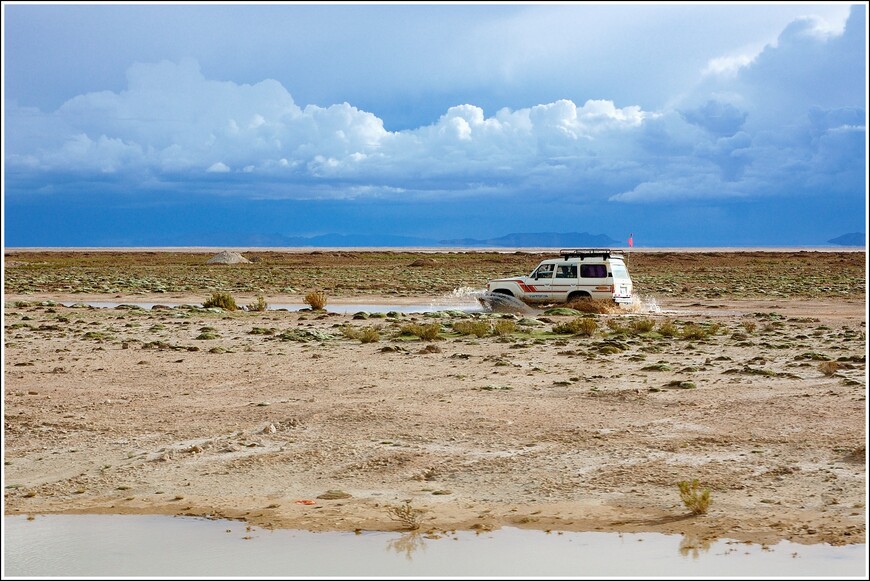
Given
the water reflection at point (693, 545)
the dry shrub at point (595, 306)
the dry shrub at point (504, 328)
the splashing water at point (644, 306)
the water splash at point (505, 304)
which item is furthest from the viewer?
the splashing water at point (644, 306)

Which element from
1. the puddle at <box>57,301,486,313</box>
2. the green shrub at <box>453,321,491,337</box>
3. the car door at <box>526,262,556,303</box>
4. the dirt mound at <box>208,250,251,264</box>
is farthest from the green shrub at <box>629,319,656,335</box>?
the dirt mound at <box>208,250,251,264</box>

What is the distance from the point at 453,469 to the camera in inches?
389

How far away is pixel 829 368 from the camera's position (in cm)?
1555

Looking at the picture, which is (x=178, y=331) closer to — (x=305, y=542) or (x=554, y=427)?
(x=554, y=427)

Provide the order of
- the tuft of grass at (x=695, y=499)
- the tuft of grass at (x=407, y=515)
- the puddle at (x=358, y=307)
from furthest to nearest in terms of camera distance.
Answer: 1. the puddle at (x=358, y=307)
2. the tuft of grass at (x=695, y=499)
3. the tuft of grass at (x=407, y=515)

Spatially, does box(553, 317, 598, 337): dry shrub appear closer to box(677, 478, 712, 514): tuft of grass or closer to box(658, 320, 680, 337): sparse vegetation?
box(658, 320, 680, 337): sparse vegetation

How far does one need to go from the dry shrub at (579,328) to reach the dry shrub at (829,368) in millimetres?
6923

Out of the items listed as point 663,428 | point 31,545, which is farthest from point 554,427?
point 31,545

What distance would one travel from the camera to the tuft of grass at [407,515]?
8086 millimetres

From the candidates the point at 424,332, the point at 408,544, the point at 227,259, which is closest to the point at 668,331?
the point at 424,332

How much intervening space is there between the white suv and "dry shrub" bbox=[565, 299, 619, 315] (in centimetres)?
20

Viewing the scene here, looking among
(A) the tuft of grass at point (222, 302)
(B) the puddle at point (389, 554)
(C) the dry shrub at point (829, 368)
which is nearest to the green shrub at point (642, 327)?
(C) the dry shrub at point (829, 368)

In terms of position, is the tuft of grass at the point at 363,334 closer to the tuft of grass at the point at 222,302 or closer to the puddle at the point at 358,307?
the tuft of grass at the point at 222,302

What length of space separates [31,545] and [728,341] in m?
16.4
